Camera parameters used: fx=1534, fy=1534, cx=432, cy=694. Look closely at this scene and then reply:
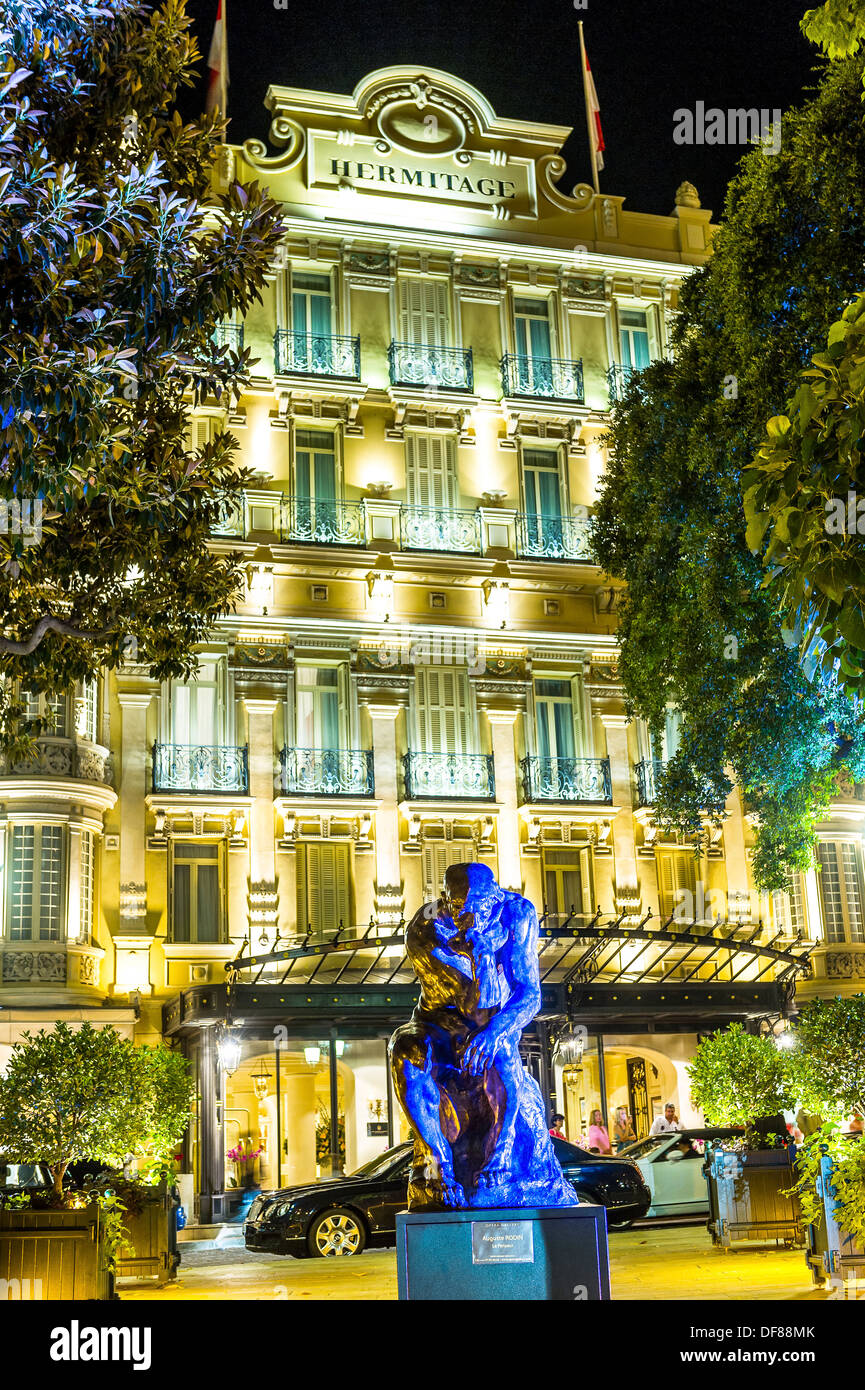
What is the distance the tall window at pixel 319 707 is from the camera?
1073 inches

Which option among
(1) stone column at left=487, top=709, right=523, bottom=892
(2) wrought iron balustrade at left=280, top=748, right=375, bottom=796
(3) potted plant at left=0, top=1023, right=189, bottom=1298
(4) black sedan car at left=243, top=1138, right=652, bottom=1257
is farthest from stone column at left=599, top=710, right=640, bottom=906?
(3) potted plant at left=0, top=1023, right=189, bottom=1298

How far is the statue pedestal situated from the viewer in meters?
7.41

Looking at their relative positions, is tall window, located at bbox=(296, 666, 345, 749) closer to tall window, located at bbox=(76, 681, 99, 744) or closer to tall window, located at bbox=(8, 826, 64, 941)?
tall window, located at bbox=(76, 681, 99, 744)

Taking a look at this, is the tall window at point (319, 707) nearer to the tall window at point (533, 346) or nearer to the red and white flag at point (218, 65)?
the tall window at point (533, 346)

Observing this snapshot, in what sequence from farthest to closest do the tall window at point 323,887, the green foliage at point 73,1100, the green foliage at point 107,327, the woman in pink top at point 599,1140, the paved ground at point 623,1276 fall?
1. the tall window at point 323,887
2. the woman in pink top at point 599,1140
3. the green foliage at point 73,1100
4. the paved ground at point 623,1276
5. the green foliage at point 107,327

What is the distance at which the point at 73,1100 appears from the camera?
12.9 meters

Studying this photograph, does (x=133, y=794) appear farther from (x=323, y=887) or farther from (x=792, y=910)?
(x=792, y=910)

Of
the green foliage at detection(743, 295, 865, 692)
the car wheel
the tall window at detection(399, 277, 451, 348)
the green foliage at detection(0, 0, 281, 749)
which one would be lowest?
the car wheel

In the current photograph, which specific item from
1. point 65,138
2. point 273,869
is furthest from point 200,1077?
point 65,138

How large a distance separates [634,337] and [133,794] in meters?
13.7

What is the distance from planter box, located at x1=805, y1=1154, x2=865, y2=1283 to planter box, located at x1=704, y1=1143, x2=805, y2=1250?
3.79 meters

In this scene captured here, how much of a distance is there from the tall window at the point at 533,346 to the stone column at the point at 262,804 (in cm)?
829

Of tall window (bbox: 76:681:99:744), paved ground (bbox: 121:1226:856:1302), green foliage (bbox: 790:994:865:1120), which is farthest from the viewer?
tall window (bbox: 76:681:99:744)

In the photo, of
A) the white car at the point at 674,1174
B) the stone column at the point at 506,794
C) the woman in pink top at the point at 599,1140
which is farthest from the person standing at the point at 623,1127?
the white car at the point at 674,1174
